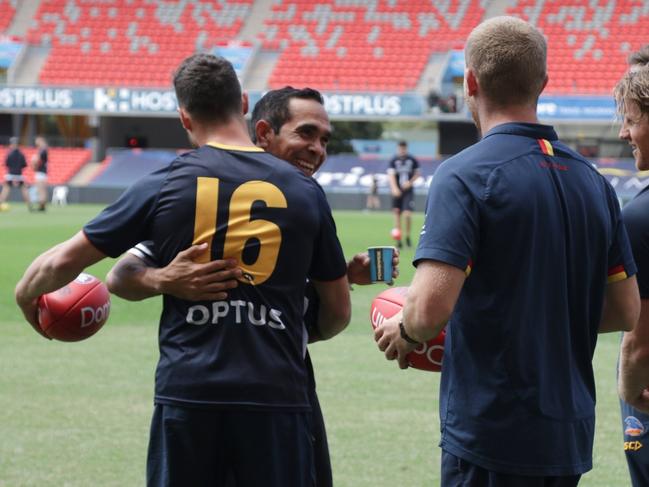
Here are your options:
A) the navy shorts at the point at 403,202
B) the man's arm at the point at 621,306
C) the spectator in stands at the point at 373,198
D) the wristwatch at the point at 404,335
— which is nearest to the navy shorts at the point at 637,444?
the man's arm at the point at 621,306

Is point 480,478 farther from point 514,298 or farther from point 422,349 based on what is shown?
point 422,349

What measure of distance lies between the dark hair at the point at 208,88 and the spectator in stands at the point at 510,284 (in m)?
0.82

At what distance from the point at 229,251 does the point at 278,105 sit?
1.09m

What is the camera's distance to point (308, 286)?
397 cm

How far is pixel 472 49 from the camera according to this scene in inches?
126

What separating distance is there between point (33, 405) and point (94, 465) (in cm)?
163

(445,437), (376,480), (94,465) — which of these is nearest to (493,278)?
(445,437)

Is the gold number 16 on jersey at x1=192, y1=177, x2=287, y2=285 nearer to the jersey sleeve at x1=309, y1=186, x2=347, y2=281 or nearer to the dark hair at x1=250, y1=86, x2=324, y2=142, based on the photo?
the jersey sleeve at x1=309, y1=186, x2=347, y2=281

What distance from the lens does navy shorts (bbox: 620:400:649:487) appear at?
377 centimetres

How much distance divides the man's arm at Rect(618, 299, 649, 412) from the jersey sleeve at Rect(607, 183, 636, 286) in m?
0.21

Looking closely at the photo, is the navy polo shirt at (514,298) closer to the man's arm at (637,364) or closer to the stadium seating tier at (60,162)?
the man's arm at (637,364)

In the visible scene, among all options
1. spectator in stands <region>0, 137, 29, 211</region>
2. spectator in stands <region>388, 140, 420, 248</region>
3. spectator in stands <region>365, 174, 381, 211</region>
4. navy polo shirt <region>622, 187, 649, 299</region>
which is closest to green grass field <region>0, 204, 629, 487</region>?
navy polo shirt <region>622, 187, 649, 299</region>

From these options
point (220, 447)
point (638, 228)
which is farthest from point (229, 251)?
point (638, 228)

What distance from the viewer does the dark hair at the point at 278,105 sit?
436 cm
